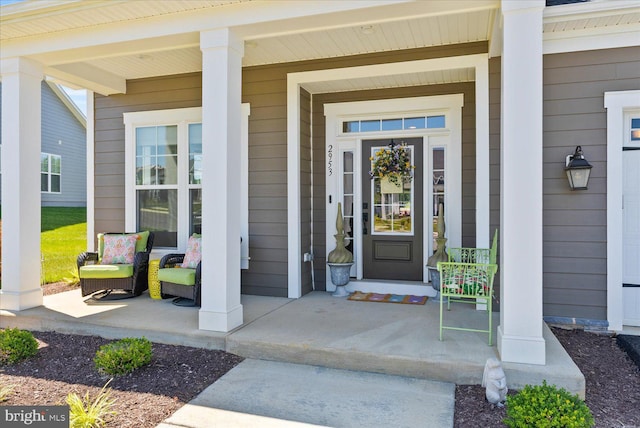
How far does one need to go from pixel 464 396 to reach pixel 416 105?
333 cm

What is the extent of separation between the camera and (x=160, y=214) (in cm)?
583

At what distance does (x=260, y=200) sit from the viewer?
5.25 m

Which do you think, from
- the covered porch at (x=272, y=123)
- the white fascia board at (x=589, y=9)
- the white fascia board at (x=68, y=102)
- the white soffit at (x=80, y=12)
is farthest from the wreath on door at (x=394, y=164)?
the white fascia board at (x=68, y=102)

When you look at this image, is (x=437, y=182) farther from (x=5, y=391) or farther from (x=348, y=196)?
(x=5, y=391)

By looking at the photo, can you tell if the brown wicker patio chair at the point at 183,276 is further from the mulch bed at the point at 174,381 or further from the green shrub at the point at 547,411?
the green shrub at the point at 547,411

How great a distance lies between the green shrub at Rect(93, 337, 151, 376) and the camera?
3.10m

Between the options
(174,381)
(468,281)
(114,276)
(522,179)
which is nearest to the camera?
(522,179)

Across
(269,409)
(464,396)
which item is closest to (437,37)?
(464,396)

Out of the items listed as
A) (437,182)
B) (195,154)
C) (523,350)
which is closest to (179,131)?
(195,154)

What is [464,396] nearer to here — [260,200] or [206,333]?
[206,333]

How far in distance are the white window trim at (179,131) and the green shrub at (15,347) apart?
2285mm

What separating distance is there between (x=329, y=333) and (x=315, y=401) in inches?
37.1

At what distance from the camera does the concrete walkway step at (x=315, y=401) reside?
2529 millimetres

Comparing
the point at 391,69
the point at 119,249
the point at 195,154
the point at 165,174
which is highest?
the point at 391,69
